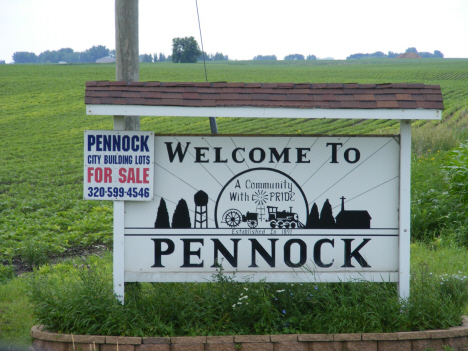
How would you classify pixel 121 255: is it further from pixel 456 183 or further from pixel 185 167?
pixel 456 183

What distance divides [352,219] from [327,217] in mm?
260

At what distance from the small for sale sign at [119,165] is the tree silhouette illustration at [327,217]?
177 centimetres

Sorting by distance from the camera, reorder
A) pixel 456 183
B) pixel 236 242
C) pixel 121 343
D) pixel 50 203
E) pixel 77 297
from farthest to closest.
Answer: pixel 50 203
pixel 456 183
pixel 236 242
pixel 77 297
pixel 121 343

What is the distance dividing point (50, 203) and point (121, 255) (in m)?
8.39

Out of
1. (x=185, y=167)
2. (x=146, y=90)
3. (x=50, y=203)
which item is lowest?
(x=50, y=203)

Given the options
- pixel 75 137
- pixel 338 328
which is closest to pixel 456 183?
pixel 338 328

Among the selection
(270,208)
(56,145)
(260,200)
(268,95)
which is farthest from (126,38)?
(56,145)

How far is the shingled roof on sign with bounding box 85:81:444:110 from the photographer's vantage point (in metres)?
4.48

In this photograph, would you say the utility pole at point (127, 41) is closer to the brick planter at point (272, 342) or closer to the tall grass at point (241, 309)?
the tall grass at point (241, 309)

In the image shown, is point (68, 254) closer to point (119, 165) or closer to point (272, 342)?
point (119, 165)

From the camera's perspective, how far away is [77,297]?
179 inches

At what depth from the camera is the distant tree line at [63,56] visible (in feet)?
430

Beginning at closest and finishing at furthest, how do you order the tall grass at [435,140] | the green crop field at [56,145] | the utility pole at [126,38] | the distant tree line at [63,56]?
the utility pole at [126,38], the green crop field at [56,145], the tall grass at [435,140], the distant tree line at [63,56]

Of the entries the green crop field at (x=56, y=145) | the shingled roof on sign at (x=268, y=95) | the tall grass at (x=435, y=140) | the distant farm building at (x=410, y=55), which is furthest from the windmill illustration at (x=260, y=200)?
the distant farm building at (x=410, y=55)
